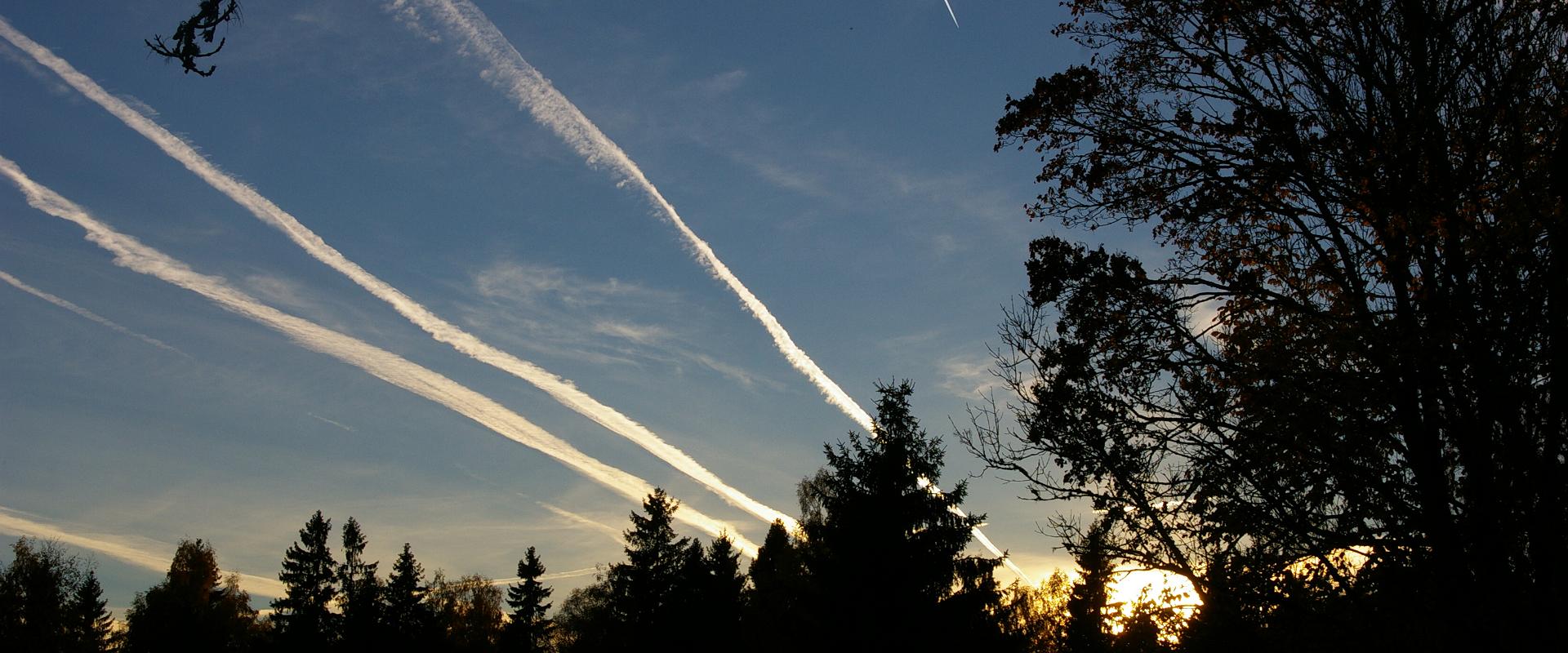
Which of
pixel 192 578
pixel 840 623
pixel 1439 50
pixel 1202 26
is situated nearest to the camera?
pixel 1439 50

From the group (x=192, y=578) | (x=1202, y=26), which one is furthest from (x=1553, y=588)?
(x=192, y=578)

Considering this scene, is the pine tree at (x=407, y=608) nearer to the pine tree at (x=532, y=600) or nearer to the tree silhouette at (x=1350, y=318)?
the pine tree at (x=532, y=600)

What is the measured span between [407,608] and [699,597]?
81.4 feet

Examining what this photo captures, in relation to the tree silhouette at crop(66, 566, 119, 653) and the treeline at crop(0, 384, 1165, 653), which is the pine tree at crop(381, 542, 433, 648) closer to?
the treeline at crop(0, 384, 1165, 653)

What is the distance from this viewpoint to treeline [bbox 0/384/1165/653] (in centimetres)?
2481

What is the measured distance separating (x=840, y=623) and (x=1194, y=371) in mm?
16499

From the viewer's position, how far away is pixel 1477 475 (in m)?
8.11

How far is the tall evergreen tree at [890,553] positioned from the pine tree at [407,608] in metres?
29.1

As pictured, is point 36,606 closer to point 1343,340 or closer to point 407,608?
point 407,608

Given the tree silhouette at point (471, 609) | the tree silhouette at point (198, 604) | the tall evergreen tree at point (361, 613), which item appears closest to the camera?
the tall evergreen tree at point (361, 613)

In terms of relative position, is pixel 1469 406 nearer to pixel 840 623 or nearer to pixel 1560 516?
pixel 1560 516

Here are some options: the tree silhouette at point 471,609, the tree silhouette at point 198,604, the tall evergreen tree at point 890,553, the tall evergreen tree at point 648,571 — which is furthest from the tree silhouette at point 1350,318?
the tree silhouette at point 471,609

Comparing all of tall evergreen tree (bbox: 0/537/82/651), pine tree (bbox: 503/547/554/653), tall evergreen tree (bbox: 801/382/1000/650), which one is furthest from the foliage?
tall evergreen tree (bbox: 801/382/1000/650)

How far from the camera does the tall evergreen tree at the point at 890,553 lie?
2442 centimetres
